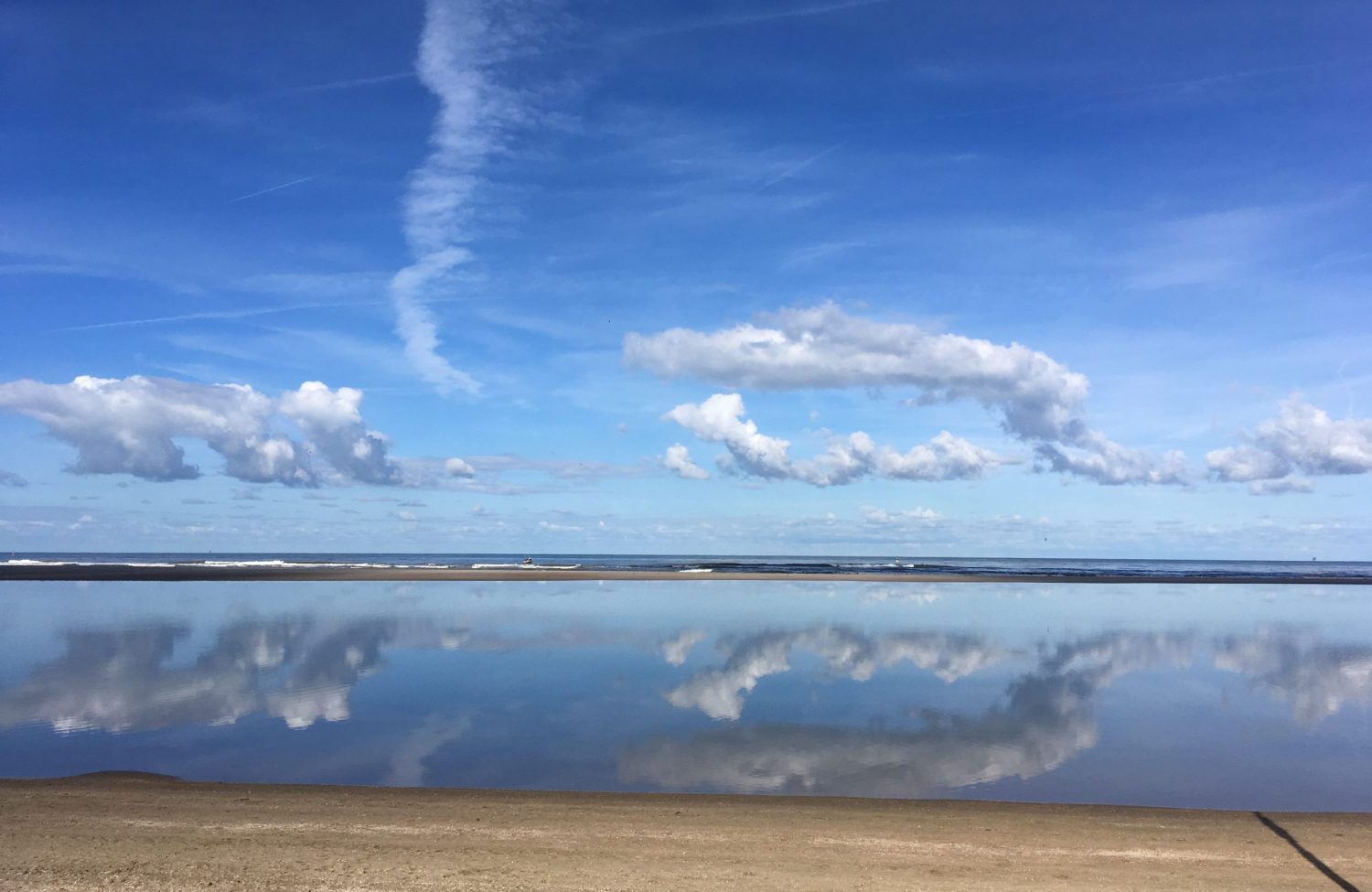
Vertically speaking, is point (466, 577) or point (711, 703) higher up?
point (466, 577)

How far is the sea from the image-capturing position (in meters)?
13.8

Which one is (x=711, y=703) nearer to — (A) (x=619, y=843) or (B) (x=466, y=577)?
(A) (x=619, y=843)

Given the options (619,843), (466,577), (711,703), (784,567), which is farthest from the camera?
(784,567)

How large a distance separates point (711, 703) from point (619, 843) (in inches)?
358

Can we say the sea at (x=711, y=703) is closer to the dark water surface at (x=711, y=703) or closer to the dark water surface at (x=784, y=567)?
the dark water surface at (x=711, y=703)

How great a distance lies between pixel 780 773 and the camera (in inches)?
540

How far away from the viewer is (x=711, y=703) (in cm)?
1928

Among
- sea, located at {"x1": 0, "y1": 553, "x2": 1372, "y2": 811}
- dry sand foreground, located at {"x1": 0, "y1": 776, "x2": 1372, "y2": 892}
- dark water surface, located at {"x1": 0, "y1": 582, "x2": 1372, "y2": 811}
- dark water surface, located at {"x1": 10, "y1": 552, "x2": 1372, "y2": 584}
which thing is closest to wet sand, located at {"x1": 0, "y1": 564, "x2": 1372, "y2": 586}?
dark water surface, located at {"x1": 10, "y1": 552, "x2": 1372, "y2": 584}

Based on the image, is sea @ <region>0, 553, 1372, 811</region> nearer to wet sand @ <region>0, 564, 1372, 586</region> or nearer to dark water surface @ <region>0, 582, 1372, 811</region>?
dark water surface @ <region>0, 582, 1372, 811</region>

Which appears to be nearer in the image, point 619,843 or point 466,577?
point 619,843

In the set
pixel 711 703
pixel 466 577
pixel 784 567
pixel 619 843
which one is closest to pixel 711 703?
pixel 711 703

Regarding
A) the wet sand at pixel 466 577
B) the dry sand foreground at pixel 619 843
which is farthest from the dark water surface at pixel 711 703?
the wet sand at pixel 466 577

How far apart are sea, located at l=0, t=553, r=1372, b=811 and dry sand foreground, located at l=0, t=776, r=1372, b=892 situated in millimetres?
1208

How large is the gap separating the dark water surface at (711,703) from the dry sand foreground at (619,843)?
1.26m
